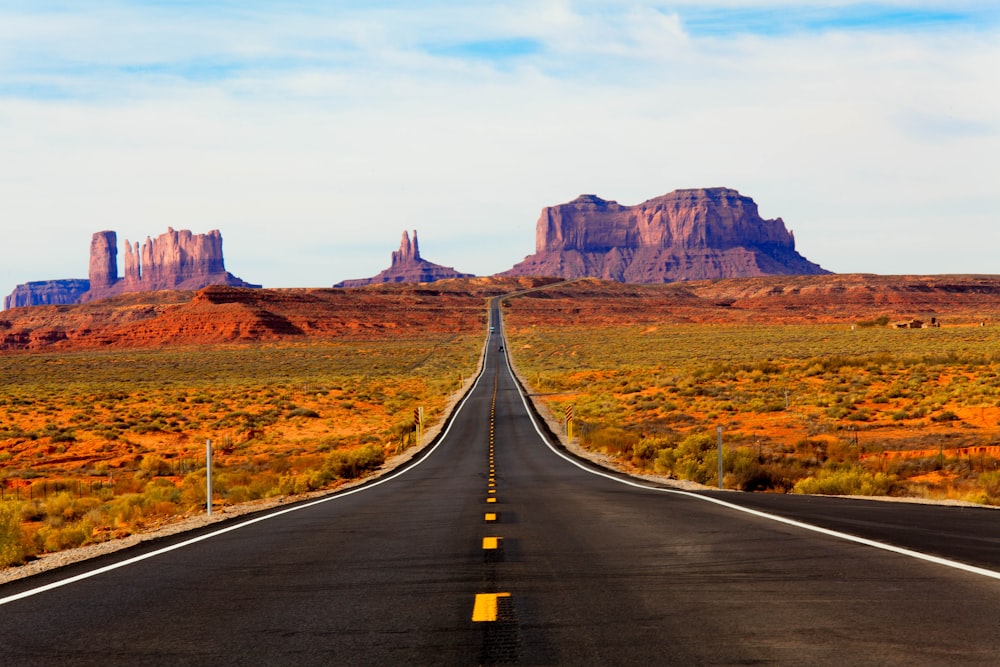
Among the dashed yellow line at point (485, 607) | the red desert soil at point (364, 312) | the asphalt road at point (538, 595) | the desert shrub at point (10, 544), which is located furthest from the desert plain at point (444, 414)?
the red desert soil at point (364, 312)

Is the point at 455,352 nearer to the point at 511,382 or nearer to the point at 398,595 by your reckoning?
the point at 511,382

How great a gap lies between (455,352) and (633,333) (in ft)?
108

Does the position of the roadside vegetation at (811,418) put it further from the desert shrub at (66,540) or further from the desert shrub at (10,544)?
the desert shrub at (10,544)

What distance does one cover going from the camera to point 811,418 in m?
34.8

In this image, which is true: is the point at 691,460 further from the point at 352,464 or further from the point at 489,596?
the point at 489,596

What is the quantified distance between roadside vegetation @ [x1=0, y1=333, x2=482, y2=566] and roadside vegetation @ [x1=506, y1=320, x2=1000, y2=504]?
9712mm

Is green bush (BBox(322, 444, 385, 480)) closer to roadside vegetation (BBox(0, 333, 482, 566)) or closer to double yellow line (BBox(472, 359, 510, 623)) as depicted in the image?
roadside vegetation (BBox(0, 333, 482, 566))

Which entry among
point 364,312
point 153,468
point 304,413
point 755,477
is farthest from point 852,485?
point 364,312

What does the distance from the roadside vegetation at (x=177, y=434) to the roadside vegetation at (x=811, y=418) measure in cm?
971

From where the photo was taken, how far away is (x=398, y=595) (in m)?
6.74

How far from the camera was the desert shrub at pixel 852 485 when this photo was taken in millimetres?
18306

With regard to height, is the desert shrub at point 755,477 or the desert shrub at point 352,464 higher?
the desert shrub at point 755,477

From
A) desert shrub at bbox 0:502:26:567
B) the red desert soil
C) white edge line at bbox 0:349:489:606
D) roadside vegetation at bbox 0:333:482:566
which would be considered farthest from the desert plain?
the red desert soil

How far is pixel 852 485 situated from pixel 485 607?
14.6 meters
